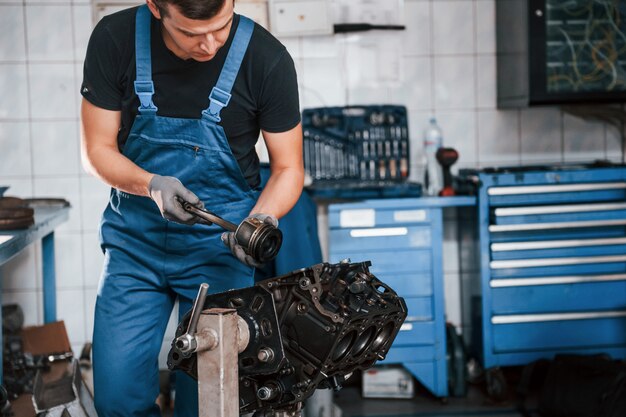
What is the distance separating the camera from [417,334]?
402cm

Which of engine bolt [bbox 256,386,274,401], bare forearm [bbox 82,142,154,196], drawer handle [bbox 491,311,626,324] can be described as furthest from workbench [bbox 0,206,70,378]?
drawer handle [bbox 491,311,626,324]

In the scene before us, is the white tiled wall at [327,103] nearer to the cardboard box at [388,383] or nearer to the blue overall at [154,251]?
the cardboard box at [388,383]

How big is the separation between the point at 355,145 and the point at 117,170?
233 centimetres

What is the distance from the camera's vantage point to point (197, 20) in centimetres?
197

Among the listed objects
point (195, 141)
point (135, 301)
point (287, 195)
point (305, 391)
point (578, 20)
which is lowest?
point (305, 391)

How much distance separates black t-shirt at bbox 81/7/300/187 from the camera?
7.22 feet

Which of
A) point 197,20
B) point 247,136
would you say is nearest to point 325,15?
point 247,136

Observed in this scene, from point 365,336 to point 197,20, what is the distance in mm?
778

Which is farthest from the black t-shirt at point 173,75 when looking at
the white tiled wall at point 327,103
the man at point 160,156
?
the white tiled wall at point 327,103

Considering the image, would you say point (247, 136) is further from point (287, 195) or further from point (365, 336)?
point (365, 336)

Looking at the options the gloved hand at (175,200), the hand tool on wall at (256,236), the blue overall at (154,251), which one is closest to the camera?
the hand tool on wall at (256,236)

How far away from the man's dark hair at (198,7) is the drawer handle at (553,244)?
7.84 feet

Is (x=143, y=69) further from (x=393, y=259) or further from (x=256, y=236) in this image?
(x=393, y=259)

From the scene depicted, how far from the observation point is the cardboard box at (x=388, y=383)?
4.12m
